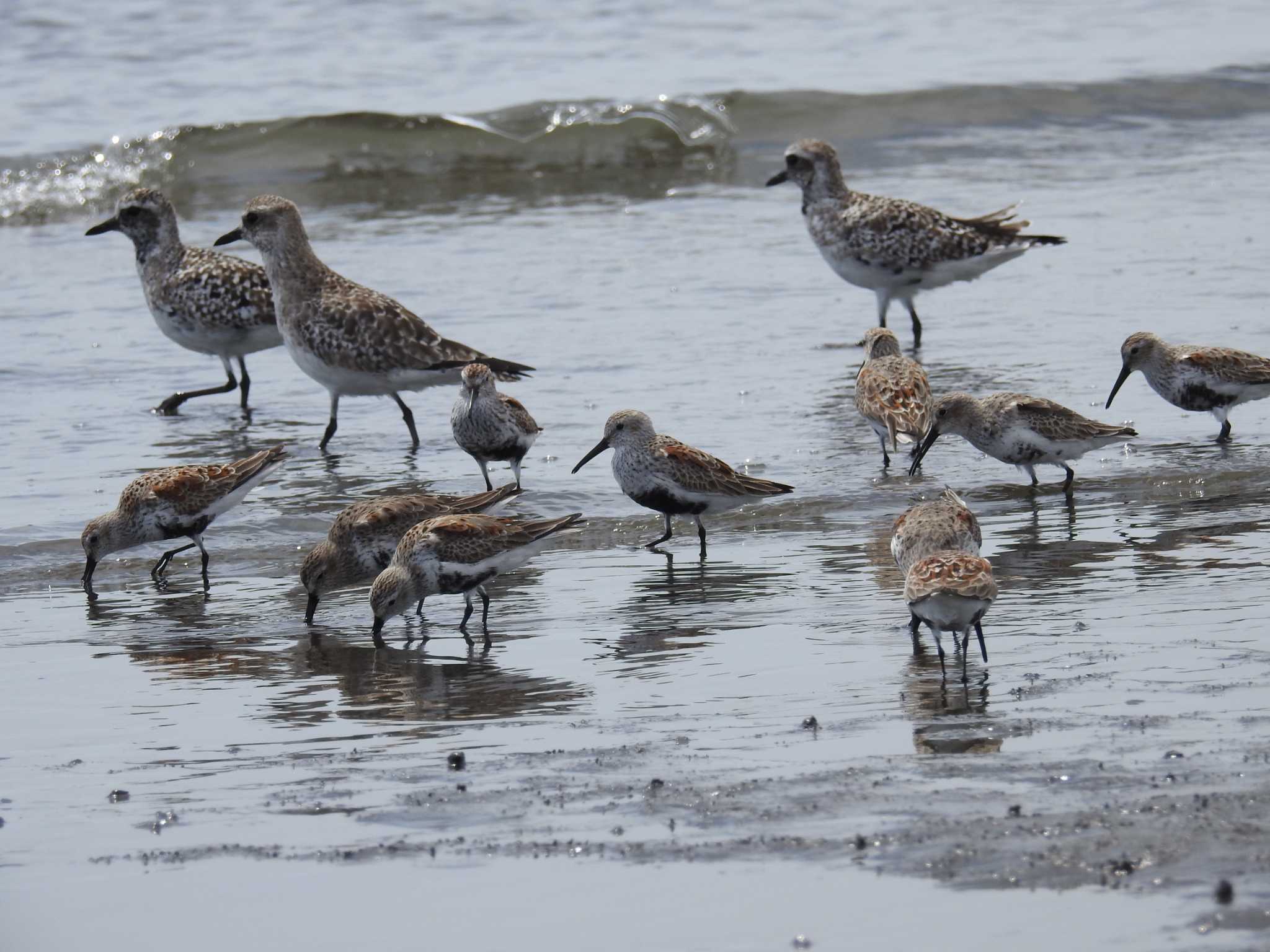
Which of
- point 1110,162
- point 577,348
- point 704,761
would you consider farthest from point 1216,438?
point 1110,162

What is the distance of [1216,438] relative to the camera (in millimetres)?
12367

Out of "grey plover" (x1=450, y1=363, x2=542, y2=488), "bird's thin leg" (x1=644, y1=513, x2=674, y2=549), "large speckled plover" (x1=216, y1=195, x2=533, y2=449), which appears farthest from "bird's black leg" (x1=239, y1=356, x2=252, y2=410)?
"bird's thin leg" (x1=644, y1=513, x2=674, y2=549)

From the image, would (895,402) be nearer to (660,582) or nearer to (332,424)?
(660,582)

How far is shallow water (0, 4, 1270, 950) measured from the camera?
576 centimetres

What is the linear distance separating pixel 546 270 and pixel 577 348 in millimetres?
3263

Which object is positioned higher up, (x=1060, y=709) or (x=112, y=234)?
(x=112, y=234)

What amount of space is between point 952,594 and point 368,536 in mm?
3544

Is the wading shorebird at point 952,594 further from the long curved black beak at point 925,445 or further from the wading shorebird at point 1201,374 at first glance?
the wading shorebird at point 1201,374

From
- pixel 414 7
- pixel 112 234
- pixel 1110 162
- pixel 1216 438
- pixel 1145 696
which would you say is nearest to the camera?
pixel 1145 696

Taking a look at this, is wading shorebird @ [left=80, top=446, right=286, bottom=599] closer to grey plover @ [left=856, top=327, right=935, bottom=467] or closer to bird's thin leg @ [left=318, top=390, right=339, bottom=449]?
bird's thin leg @ [left=318, top=390, right=339, bottom=449]

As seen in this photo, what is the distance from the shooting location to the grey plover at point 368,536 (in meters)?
9.52

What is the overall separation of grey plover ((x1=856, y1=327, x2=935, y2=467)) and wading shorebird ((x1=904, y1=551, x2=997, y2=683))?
3.89 meters

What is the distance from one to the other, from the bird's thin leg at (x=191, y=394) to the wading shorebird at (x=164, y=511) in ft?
12.5

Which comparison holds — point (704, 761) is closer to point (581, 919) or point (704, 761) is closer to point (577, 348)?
point (581, 919)
